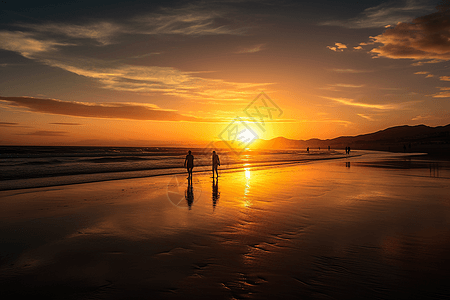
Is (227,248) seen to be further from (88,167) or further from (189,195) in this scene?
(88,167)

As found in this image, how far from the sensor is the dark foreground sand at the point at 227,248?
468 centimetres

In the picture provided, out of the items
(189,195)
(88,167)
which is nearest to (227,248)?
(189,195)

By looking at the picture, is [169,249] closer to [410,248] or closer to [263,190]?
[410,248]

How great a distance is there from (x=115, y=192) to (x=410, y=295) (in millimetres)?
13899

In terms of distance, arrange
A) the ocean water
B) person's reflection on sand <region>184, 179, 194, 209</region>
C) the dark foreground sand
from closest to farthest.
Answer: the dark foreground sand
person's reflection on sand <region>184, 179, 194, 209</region>
the ocean water

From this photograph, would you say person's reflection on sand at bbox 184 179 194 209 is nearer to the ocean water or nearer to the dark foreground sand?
the dark foreground sand

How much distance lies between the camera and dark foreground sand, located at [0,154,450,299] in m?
4.68

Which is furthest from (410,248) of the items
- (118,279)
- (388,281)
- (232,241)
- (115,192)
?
(115,192)

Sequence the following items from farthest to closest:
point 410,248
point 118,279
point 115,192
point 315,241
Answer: point 115,192
point 315,241
point 410,248
point 118,279

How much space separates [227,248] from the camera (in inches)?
257

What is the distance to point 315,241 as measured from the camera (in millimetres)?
6910

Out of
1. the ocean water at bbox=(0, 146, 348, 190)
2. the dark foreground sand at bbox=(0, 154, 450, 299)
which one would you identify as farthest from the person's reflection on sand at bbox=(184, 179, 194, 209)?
the ocean water at bbox=(0, 146, 348, 190)

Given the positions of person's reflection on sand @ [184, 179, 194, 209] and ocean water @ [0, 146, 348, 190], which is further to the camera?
ocean water @ [0, 146, 348, 190]

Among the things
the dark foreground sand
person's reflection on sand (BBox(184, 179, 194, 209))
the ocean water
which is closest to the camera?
the dark foreground sand
